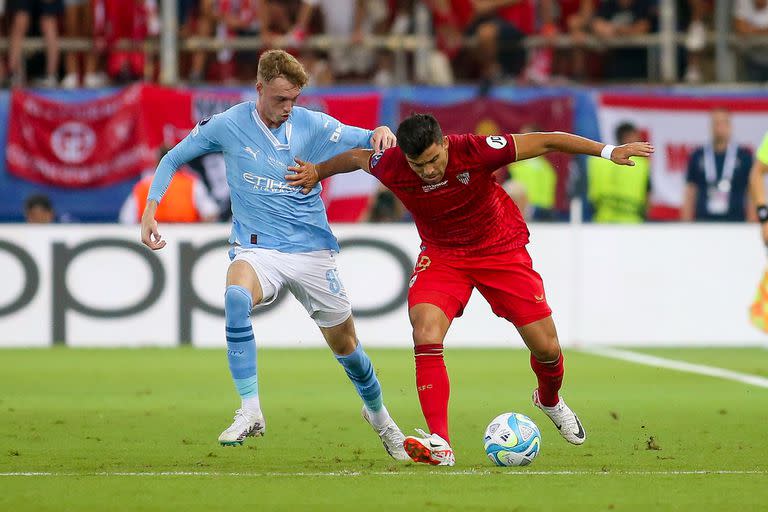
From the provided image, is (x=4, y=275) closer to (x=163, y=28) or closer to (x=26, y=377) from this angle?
(x=26, y=377)

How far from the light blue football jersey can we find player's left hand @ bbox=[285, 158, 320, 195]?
89 millimetres

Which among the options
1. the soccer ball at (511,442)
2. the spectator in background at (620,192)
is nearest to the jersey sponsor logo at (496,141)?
the soccer ball at (511,442)

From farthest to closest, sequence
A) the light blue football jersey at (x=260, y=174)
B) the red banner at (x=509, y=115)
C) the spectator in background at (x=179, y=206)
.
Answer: the red banner at (x=509, y=115)
the spectator in background at (x=179, y=206)
the light blue football jersey at (x=260, y=174)

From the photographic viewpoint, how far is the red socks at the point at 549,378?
852 cm

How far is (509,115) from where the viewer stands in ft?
65.4

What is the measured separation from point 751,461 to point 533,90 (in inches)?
495

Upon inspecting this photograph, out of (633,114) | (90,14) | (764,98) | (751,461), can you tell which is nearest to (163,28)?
(90,14)

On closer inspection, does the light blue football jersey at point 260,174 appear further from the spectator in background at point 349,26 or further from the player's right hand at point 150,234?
the spectator in background at point 349,26

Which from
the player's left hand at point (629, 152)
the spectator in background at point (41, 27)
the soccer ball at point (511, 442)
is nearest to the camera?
the soccer ball at point (511, 442)

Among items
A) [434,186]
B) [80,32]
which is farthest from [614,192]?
[434,186]

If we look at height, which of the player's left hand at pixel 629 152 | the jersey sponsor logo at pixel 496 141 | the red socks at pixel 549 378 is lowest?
the red socks at pixel 549 378

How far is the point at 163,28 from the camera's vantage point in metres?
20.3

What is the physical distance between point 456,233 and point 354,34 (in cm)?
1277

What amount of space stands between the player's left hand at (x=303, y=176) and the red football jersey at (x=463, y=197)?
0.46 metres
